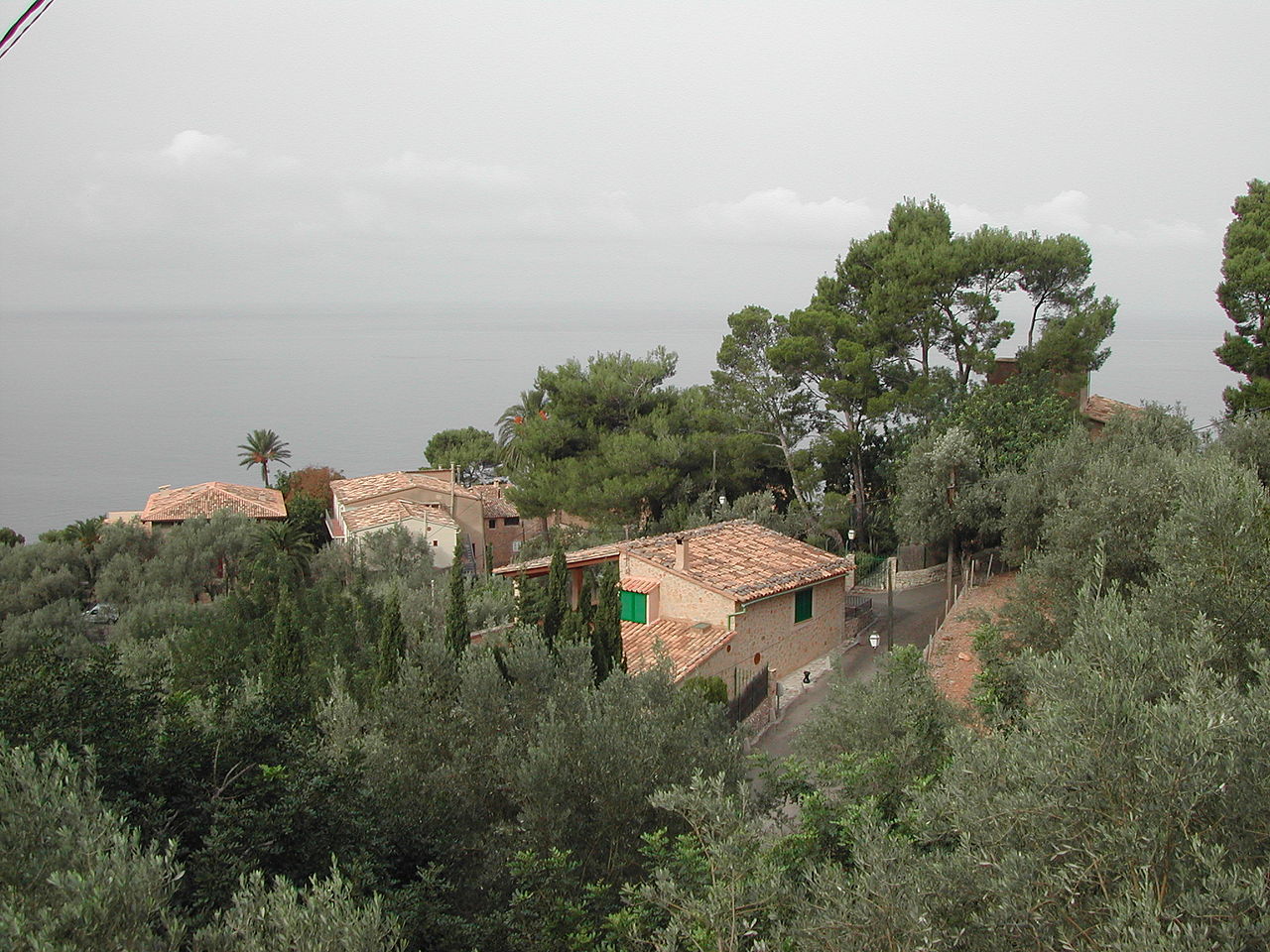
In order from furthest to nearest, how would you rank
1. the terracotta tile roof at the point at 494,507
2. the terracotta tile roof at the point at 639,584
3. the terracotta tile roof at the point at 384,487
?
the terracotta tile roof at the point at 494,507 → the terracotta tile roof at the point at 384,487 → the terracotta tile roof at the point at 639,584

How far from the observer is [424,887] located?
5938mm

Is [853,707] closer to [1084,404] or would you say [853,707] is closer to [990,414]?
[990,414]

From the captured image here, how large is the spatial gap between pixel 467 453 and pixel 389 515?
62.7ft

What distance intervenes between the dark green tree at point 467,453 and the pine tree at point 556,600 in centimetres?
3317

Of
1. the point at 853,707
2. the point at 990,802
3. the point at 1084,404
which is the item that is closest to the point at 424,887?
the point at 990,802

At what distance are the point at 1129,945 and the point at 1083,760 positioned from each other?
91cm

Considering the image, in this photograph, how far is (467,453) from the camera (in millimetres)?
53969

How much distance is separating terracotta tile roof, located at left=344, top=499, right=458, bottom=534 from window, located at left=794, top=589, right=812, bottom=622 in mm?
17174

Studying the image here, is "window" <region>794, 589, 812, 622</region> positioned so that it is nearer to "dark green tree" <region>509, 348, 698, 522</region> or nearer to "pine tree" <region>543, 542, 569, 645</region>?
"pine tree" <region>543, 542, 569, 645</region>

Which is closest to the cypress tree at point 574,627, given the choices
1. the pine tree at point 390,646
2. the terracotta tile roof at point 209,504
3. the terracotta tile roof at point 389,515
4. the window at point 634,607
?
the pine tree at point 390,646

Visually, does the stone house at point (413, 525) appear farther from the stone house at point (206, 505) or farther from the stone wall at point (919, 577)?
the stone wall at point (919, 577)

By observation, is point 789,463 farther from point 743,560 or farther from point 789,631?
point 789,631

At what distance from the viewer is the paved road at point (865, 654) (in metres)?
15.5

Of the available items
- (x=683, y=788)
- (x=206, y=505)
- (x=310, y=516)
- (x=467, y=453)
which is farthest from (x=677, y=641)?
(x=467, y=453)
